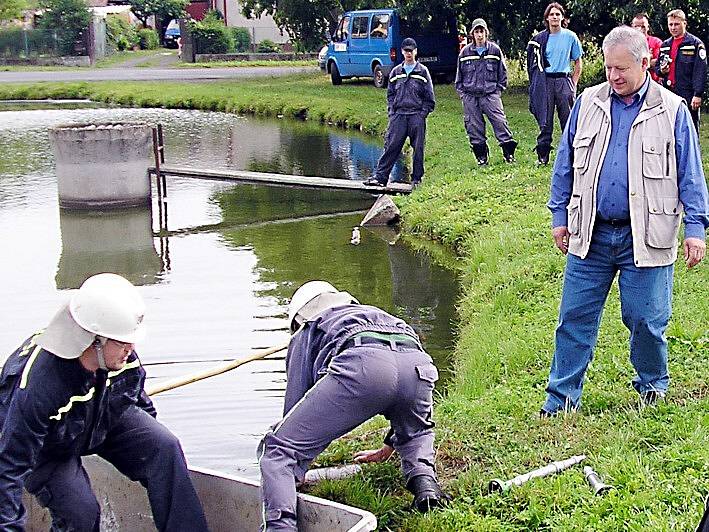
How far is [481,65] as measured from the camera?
14.6 m

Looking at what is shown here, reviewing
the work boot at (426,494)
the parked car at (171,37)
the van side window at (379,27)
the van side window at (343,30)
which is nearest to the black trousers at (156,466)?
the work boot at (426,494)

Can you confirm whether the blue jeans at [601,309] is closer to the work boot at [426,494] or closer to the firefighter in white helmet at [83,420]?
the work boot at [426,494]

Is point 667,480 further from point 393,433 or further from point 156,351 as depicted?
point 156,351

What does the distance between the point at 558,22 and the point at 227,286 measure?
19.5 feet

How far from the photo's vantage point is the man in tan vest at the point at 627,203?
5680 millimetres

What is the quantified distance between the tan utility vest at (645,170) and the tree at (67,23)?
49082 mm

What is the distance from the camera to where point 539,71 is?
1429 cm

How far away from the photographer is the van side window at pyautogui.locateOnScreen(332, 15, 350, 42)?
102ft

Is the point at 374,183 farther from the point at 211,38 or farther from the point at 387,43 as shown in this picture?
the point at 211,38

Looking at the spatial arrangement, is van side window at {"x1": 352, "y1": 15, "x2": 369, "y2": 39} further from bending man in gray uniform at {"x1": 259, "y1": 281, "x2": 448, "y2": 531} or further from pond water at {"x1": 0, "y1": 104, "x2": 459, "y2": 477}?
bending man in gray uniform at {"x1": 259, "y1": 281, "x2": 448, "y2": 531}

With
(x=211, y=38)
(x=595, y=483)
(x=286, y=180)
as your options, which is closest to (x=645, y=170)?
(x=595, y=483)

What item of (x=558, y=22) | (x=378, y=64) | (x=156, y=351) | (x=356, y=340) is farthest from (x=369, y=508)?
(x=378, y=64)

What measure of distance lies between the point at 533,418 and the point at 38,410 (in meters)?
2.91

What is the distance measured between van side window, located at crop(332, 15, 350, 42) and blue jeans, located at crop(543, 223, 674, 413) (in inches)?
1015
